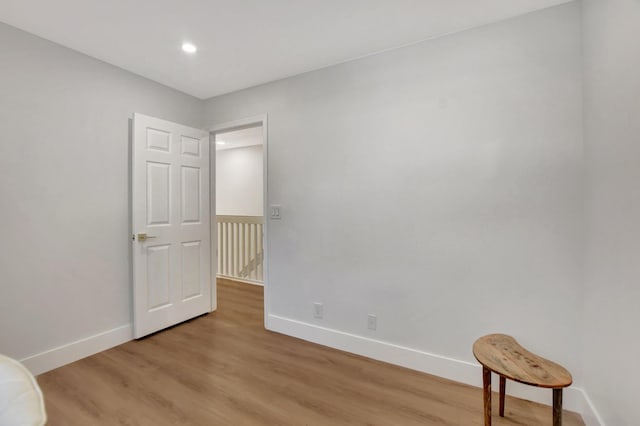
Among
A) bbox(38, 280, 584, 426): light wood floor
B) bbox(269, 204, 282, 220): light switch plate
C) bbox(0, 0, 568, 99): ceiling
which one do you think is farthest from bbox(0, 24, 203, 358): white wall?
bbox(269, 204, 282, 220): light switch plate

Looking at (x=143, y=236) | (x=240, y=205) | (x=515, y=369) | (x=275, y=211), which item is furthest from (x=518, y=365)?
(x=240, y=205)

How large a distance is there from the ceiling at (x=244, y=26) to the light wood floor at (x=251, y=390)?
7.98 ft

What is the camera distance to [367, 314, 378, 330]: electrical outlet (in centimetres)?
234

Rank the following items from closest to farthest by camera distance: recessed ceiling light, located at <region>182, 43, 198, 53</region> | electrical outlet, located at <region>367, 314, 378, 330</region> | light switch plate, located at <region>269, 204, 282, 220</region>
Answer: recessed ceiling light, located at <region>182, 43, 198, 53</region>
electrical outlet, located at <region>367, 314, 378, 330</region>
light switch plate, located at <region>269, 204, 282, 220</region>

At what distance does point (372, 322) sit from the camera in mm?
2350

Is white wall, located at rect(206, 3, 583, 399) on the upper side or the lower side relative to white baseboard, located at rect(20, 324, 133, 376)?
upper

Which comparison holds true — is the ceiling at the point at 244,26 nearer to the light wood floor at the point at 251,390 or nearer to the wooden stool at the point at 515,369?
the wooden stool at the point at 515,369

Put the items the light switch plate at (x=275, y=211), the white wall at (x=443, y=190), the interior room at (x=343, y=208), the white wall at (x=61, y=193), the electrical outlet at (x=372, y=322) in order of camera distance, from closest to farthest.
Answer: the interior room at (x=343, y=208)
the white wall at (x=443, y=190)
the white wall at (x=61, y=193)
the electrical outlet at (x=372, y=322)
the light switch plate at (x=275, y=211)

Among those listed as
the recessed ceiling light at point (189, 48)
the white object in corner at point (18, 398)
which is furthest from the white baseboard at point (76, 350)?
the recessed ceiling light at point (189, 48)

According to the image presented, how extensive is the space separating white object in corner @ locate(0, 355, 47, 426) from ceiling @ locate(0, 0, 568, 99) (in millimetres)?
1944

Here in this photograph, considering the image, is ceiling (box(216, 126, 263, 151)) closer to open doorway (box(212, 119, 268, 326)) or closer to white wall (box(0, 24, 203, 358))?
open doorway (box(212, 119, 268, 326))

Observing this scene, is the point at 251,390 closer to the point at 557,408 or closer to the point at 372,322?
the point at 372,322

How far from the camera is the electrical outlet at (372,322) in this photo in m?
2.34

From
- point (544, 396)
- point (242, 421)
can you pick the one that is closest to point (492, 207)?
point (544, 396)
